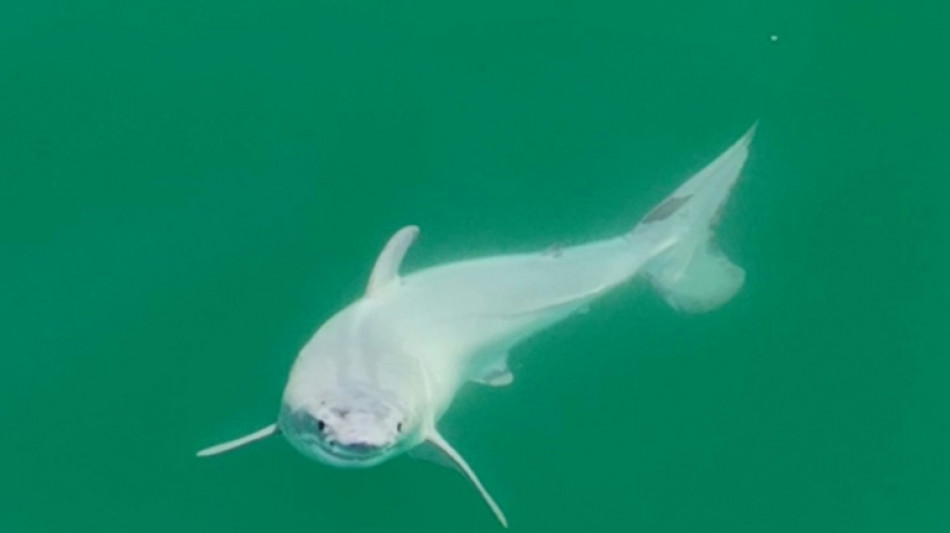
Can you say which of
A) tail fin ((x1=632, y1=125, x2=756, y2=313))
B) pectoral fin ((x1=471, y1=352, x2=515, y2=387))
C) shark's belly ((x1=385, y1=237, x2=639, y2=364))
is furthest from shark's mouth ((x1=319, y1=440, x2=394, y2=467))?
tail fin ((x1=632, y1=125, x2=756, y2=313))

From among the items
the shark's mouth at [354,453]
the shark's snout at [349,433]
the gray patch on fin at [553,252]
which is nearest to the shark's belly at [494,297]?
the gray patch on fin at [553,252]

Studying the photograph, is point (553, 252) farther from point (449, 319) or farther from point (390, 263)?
point (390, 263)

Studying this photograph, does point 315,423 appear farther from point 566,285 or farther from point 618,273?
point 618,273

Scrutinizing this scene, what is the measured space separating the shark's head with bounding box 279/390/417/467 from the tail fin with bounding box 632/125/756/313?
357cm

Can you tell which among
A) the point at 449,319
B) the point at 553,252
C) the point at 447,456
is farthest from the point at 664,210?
the point at 447,456

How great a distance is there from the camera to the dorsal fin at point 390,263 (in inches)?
351

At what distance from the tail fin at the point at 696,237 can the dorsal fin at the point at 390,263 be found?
1.99m

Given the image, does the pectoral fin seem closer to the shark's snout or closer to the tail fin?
the tail fin

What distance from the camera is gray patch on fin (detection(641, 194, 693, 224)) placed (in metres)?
10.3

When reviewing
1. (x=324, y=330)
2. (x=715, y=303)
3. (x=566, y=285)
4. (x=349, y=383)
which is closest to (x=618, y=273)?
(x=566, y=285)

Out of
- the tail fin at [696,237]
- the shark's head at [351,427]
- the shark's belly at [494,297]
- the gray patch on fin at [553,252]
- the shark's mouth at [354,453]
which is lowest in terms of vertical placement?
the shark's mouth at [354,453]

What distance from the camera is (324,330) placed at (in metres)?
8.44

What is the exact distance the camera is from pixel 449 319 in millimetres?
8789

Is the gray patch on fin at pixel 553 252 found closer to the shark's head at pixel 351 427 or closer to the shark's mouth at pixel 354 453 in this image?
the shark's head at pixel 351 427
